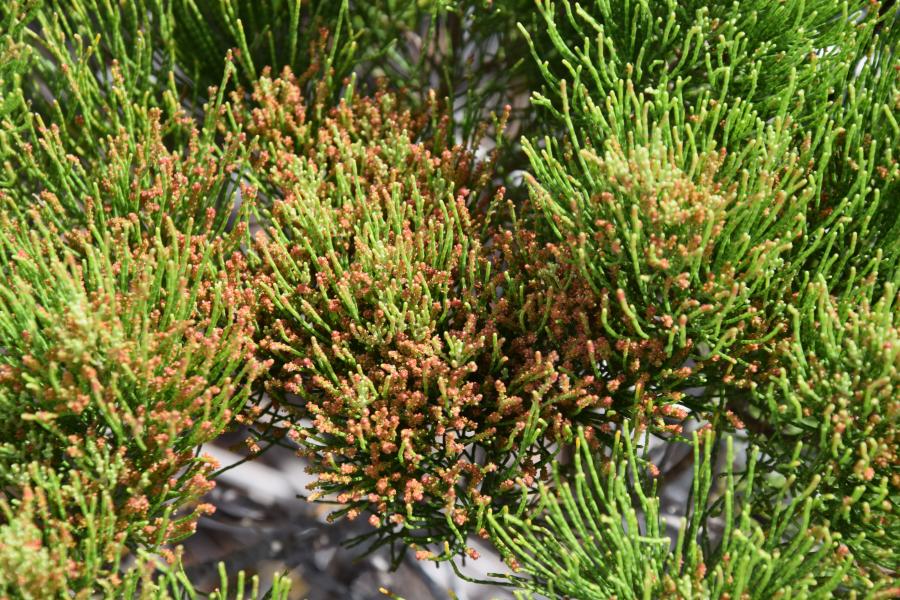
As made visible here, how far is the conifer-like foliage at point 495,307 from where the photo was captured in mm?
1232

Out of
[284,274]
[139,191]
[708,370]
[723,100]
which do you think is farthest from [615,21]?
[139,191]

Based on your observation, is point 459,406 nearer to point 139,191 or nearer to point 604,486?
point 604,486

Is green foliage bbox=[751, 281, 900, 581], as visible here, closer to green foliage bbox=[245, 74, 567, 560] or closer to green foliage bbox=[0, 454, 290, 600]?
green foliage bbox=[245, 74, 567, 560]

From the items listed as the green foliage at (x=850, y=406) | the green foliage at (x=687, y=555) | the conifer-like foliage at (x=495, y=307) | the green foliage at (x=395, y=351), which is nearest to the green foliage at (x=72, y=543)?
the conifer-like foliage at (x=495, y=307)

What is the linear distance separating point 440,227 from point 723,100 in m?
0.58

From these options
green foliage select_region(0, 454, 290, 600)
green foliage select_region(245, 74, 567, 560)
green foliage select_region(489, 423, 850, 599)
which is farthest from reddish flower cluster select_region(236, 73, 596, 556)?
green foliage select_region(0, 454, 290, 600)

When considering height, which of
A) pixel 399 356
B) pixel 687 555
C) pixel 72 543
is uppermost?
pixel 399 356

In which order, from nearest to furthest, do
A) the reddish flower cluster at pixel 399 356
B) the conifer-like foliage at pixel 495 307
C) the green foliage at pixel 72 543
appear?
the green foliage at pixel 72 543 → the conifer-like foliage at pixel 495 307 → the reddish flower cluster at pixel 399 356

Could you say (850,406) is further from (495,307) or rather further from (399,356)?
(399,356)

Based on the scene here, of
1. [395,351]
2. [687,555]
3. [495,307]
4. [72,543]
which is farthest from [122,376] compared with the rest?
[687,555]

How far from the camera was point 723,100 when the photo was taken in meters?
1.44

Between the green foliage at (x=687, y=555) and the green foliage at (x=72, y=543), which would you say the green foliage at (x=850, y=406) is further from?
the green foliage at (x=72, y=543)

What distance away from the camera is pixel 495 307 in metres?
1.49

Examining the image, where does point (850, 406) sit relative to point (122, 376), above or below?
above
